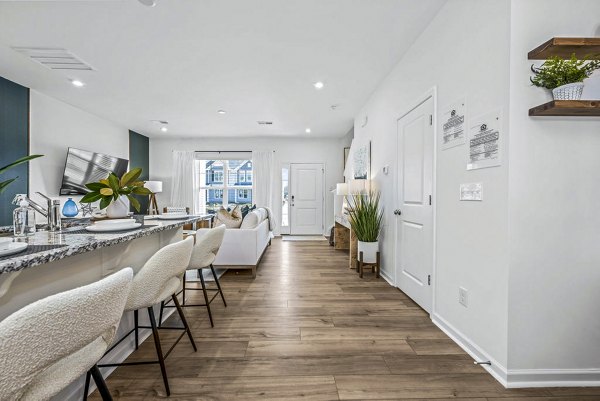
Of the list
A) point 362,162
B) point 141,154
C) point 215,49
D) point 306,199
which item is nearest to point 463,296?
point 362,162

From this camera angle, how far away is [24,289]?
1140 mm

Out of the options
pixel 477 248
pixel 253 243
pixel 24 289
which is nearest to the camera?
pixel 24 289

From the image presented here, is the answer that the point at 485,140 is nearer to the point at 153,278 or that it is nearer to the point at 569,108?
the point at 569,108

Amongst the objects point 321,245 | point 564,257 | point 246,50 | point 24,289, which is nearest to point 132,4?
point 246,50

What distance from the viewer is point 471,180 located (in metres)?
1.95

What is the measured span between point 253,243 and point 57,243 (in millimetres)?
2706

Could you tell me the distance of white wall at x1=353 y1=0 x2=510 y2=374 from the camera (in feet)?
5.53

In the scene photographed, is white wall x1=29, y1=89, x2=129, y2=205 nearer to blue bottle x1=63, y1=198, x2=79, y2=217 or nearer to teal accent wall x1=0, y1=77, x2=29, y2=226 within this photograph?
teal accent wall x1=0, y1=77, x2=29, y2=226

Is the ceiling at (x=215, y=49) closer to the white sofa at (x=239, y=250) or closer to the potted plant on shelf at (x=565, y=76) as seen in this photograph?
the potted plant on shelf at (x=565, y=76)

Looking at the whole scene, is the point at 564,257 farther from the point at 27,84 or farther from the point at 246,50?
the point at 27,84

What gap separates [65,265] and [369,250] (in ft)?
10.4

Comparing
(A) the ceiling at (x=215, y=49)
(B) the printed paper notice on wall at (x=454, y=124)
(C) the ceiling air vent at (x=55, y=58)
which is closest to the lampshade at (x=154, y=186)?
(A) the ceiling at (x=215, y=49)

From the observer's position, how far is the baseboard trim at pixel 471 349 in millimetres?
1666

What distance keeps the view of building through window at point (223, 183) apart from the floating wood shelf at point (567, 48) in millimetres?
6678
